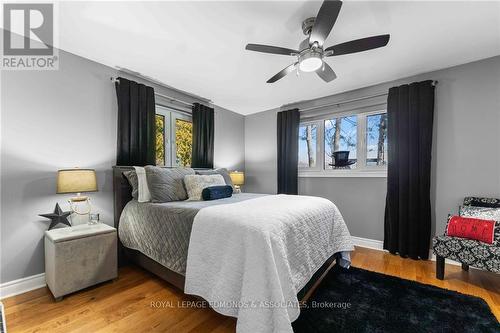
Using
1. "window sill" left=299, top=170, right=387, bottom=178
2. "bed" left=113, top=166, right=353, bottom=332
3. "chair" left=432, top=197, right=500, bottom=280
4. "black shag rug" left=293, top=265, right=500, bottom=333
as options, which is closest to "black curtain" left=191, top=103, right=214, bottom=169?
"bed" left=113, top=166, right=353, bottom=332

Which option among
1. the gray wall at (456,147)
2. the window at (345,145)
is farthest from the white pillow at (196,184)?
the gray wall at (456,147)

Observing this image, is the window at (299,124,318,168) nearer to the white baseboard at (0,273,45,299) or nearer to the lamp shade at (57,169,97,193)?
the lamp shade at (57,169,97,193)

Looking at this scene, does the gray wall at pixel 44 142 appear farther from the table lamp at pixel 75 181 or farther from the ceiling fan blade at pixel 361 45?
the ceiling fan blade at pixel 361 45

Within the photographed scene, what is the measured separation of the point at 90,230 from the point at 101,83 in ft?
5.49

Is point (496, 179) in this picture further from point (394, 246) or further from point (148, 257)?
point (148, 257)

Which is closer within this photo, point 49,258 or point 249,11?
point 249,11

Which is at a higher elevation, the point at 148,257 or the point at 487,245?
the point at 487,245

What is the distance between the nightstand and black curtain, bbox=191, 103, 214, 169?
1.72 metres

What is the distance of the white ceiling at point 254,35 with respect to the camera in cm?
164

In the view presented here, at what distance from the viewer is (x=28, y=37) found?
2012mm

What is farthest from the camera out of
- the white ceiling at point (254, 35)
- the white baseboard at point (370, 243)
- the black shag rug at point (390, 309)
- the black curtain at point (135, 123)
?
the white baseboard at point (370, 243)

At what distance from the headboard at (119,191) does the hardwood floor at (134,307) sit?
667mm

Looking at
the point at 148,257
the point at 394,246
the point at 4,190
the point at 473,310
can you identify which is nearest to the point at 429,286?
the point at 473,310

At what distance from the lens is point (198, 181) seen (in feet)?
8.23
